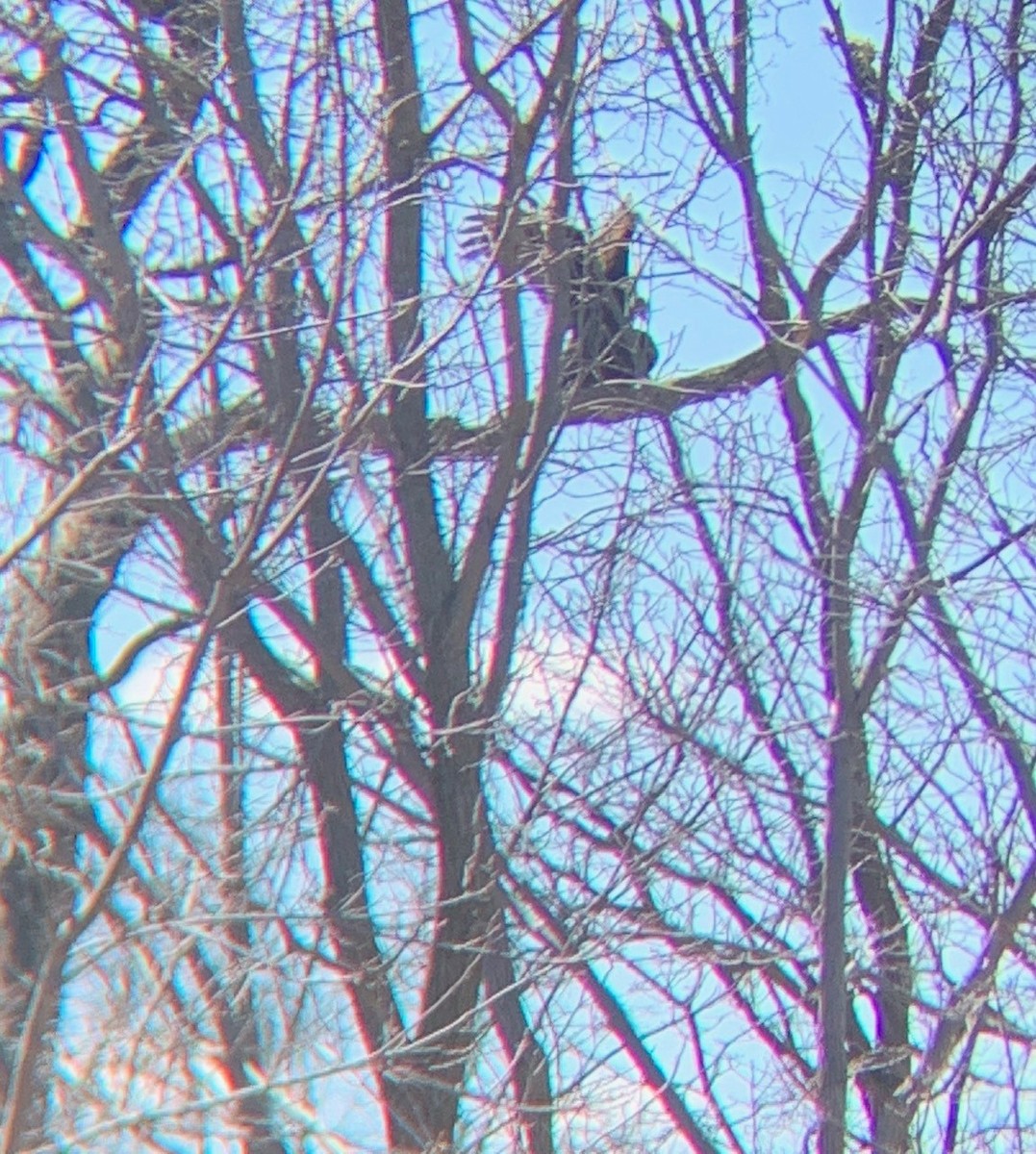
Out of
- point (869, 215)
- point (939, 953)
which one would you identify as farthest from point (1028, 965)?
point (869, 215)

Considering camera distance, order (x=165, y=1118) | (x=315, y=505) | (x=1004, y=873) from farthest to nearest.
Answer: (x=1004, y=873) < (x=315, y=505) < (x=165, y=1118)

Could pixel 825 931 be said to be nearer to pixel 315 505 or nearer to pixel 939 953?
pixel 939 953

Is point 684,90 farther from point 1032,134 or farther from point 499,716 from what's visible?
point 499,716

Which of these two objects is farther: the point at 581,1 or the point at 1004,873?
the point at 1004,873

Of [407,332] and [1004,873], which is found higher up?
[407,332]

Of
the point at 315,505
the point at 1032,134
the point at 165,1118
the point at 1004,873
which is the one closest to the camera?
the point at 165,1118

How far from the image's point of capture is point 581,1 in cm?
609

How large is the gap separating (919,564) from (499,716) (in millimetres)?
1588

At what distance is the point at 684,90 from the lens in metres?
6.58

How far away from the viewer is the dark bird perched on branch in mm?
6180

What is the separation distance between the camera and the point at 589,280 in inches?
250

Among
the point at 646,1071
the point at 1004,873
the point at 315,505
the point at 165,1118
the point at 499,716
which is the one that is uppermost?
the point at 315,505

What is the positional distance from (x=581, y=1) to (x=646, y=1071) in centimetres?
396

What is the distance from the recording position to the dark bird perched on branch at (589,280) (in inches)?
243
